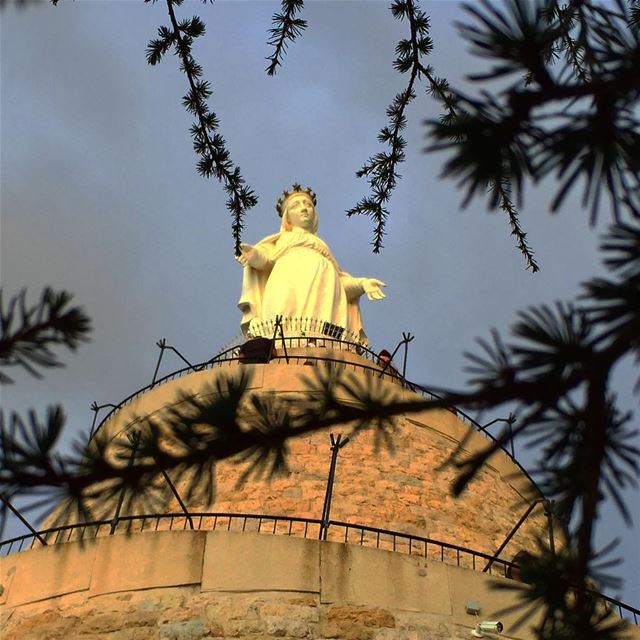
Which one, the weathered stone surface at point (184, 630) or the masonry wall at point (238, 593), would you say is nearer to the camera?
the weathered stone surface at point (184, 630)

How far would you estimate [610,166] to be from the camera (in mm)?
2271

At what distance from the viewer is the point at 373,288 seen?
16.7m

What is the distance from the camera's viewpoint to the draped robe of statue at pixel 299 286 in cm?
1556

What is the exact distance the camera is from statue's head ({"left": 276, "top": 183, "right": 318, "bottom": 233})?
1806 centimetres

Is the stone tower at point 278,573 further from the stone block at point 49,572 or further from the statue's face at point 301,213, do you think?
the statue's face at point 301,213

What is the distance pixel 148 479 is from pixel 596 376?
123 cm

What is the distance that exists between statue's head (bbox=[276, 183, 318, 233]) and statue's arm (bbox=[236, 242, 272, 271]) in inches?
55.0

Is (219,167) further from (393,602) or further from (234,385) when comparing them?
(393,602)

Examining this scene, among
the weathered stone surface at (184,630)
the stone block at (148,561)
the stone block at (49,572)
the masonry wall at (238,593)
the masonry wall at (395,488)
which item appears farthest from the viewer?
the masonry wall at (395,488)

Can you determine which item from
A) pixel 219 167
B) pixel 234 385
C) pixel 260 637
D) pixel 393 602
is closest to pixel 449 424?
pixel 393 602

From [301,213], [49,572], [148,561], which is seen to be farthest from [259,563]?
→ [301,213]

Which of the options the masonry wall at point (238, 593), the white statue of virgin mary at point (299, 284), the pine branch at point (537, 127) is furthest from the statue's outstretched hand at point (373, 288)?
the pine branch at point (537, 127)

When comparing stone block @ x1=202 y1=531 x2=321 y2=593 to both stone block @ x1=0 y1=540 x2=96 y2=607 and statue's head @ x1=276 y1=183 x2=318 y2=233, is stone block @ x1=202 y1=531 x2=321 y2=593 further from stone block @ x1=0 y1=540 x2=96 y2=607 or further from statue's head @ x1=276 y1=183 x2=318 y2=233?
statue's head @ x1=276 y1=183 x2=318 y2=233

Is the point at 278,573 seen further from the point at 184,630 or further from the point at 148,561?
the point at 148,561
